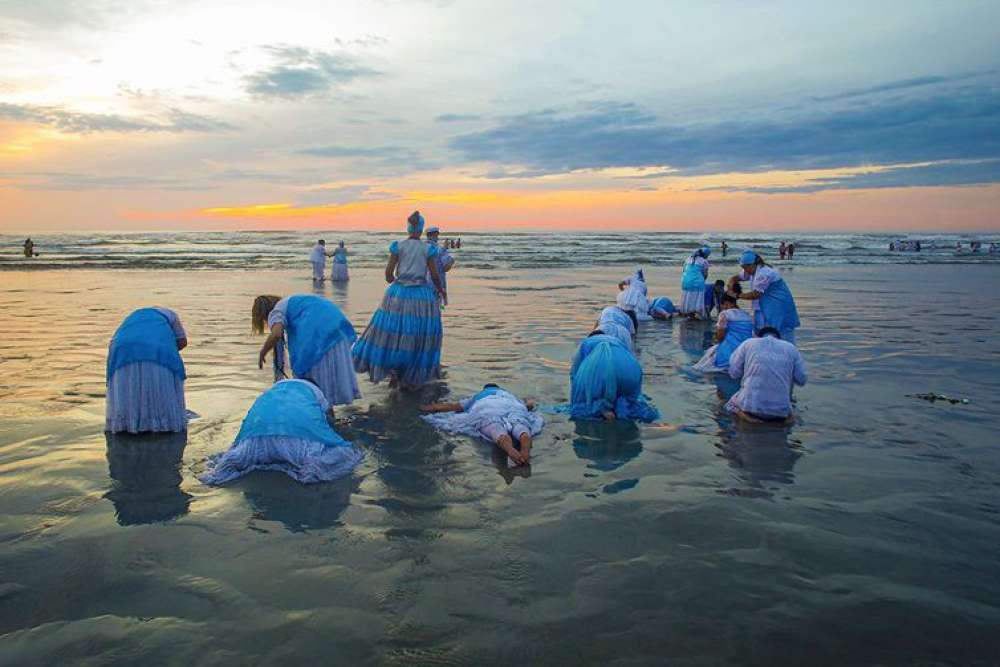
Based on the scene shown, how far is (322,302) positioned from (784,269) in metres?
33.0

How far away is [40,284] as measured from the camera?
23.1 metres

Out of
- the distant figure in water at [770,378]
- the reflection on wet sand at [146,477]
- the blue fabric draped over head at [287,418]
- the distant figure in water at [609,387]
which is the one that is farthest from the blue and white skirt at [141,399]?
the distant figure in water at [770,378]

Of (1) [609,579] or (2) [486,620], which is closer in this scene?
(2) [486,620]

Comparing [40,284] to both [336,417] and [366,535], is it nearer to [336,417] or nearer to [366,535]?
[336,417]

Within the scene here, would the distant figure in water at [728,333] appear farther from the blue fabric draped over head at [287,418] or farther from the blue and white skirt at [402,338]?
the blue fabric draped over head at [287,418]

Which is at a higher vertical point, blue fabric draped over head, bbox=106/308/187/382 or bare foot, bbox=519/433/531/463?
blue fabric draped over head, bbox=106/308/187/382

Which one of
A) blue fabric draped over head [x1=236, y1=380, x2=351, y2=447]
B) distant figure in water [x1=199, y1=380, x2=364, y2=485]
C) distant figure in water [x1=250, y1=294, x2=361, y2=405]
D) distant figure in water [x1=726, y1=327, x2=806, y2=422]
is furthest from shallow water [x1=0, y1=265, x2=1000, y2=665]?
distant figure in water [x1=250, y1=294, x2=361, y2=405]

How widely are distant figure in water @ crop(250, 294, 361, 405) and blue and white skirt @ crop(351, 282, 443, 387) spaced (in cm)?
135

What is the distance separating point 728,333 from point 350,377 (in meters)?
5.55

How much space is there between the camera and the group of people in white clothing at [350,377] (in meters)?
5.44

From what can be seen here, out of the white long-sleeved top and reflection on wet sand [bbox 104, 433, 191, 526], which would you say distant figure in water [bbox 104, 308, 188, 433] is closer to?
reflection on wet sand [bbox 104, 433, 191, 526]

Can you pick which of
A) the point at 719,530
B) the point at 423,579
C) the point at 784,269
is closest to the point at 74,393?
the point at 423,579

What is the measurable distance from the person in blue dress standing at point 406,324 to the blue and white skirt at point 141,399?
260 cm

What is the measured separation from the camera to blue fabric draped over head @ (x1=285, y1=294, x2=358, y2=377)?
7004mm
